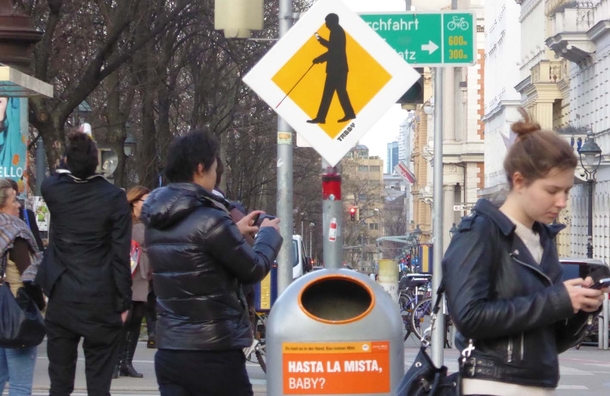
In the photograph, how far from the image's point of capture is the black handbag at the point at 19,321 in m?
7.90

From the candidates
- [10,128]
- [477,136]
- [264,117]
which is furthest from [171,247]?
[477,136]

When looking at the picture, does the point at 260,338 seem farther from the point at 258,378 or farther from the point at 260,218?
the point at 260,218

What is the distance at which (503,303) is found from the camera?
399cm

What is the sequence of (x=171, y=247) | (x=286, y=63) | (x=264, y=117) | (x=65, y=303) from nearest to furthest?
(x=171, y=247) < (x=286, y=63) < (x=65, y=303) < (x=264, y=117)

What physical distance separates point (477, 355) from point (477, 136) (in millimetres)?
98460

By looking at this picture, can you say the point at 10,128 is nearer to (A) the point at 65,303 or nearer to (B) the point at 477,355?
(A) the point at 65,303

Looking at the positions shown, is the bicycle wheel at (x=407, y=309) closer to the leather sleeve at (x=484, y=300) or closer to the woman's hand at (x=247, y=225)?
the woman's hand at (x=247, y=225)

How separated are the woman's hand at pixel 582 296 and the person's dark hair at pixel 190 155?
2.31 metres

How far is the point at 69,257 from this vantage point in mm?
7723

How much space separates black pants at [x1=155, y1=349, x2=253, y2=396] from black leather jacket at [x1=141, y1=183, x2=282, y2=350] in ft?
0.15

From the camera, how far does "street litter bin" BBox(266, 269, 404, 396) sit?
19.6 ft

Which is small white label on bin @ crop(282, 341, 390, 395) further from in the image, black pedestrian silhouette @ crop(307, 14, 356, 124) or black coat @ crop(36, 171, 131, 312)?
black coat @ crop(36, 171, 131, 312)

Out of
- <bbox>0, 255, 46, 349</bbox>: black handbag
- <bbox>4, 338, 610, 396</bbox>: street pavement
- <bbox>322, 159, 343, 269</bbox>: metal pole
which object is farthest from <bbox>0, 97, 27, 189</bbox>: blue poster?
<bbox>322, 159, 343, 269</bbox>: metal pole

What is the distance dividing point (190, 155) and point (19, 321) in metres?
2.55
